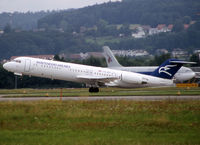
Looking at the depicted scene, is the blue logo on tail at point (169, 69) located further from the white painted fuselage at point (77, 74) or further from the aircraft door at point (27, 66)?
the aircraft door at point (27, 66)

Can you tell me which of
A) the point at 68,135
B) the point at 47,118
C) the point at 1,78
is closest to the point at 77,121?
the point at 47,118

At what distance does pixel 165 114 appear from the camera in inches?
935

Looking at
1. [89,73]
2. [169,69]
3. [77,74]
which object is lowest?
[77,74]

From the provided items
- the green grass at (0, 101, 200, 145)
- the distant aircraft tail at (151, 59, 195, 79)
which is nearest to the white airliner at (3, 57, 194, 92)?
the distant aircraft tail at (151, 59, 195, 79)

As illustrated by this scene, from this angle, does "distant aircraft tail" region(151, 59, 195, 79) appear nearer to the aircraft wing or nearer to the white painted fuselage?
the white painted fuselage

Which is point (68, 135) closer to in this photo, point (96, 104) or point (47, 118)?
point (47, 118)

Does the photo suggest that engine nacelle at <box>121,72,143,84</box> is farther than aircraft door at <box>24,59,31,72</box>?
Yes

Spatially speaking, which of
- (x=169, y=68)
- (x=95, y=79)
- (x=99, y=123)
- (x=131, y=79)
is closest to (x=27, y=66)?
(x=95, y=79)

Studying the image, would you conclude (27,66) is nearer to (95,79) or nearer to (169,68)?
(95,79)

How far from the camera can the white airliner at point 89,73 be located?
43938 mm

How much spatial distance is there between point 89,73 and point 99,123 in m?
24.4

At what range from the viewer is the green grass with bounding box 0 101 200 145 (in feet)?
58.1

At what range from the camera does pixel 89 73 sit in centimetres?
4519

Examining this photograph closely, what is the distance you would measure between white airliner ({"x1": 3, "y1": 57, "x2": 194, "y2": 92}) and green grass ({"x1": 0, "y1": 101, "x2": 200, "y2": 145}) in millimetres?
16106
